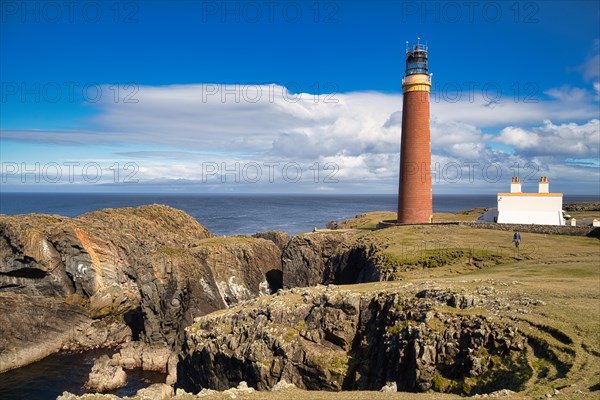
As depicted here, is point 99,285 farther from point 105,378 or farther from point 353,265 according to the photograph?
point 353,265

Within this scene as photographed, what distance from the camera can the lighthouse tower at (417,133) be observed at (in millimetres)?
61562

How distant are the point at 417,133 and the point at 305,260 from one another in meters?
25.7

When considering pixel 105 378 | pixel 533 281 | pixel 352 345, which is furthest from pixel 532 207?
pixel 105 378

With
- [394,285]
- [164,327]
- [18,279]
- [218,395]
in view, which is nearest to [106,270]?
[18,279]

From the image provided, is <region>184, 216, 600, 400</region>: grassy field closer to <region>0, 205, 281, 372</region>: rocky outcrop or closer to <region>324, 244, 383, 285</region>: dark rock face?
<region>324, 244, 383, 285</region>: dark rock face

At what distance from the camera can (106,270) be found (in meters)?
59.8

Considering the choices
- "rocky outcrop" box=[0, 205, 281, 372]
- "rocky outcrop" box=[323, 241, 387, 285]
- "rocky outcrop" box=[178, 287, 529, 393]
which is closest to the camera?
"rocky outcrop" box=[178, 287, 529, 393]

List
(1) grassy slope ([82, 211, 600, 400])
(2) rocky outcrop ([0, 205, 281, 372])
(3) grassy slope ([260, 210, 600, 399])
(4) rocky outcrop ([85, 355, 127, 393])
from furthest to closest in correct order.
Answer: (2) rocky outcrop ([0, 205, 281, 372])
(4) rocky outcrop ([85, 355, 127, 393])
(3) grassy slope ([260, 210, 600, 399])
(1) grassy slope ([82, 211, 600, 400])

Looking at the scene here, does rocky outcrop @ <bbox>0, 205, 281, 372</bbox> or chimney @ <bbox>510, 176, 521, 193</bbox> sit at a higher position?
chimney @ <bbox>510, 176, 521, 193</bbox>

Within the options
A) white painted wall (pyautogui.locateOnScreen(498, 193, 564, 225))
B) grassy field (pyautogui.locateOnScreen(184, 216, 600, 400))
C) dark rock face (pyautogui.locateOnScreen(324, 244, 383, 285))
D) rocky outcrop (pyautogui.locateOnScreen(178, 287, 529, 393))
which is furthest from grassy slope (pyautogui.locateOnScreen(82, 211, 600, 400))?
white painted wall (pyautogui.locateOnScreen(498, 193, 564, 225))

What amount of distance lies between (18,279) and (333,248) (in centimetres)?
4449

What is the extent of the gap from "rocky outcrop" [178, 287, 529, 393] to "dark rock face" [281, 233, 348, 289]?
30.9 m

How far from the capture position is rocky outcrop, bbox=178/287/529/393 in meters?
22.6

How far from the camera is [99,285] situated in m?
57.9
